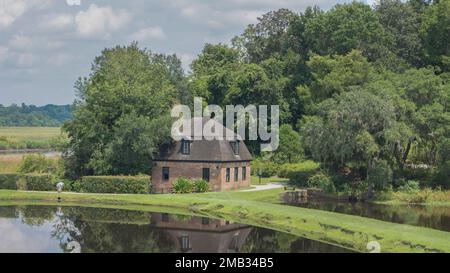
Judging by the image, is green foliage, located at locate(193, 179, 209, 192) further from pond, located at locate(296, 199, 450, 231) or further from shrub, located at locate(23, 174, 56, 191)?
shrub, located at locate(23, 174, 56, 191)

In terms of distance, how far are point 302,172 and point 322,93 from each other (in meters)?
→ 13.4

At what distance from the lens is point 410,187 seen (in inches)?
2133

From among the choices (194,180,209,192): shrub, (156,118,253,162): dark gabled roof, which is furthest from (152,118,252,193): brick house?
(194,180,209,192): shrub

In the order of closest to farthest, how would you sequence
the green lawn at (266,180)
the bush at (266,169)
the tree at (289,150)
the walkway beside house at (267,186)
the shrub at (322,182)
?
the walkway beside house at (267,186)
the shrub at (322,182)
the green lawn at (266,180)
the bush at (266,169)
the tree at (289,150)

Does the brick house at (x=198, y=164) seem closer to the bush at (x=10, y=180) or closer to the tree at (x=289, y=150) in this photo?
the bush at (x=10, y=180)

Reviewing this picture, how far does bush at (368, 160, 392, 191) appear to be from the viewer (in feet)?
173

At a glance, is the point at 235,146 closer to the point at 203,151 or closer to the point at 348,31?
the point at 203,151

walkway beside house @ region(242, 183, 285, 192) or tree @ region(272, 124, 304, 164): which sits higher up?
tree @ region(272, 124, 304, 164)

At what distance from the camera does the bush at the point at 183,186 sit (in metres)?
52.5

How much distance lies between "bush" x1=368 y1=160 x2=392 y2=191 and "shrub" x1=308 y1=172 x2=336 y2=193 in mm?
3743

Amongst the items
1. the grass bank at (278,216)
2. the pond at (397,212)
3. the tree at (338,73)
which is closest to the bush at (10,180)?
the grass bank at (278,216)

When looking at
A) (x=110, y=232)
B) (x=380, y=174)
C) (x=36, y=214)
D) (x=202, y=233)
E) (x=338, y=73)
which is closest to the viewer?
(x=110, y=232)

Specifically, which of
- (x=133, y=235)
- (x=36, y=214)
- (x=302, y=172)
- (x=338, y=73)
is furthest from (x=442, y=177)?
(x=36, y=214)
